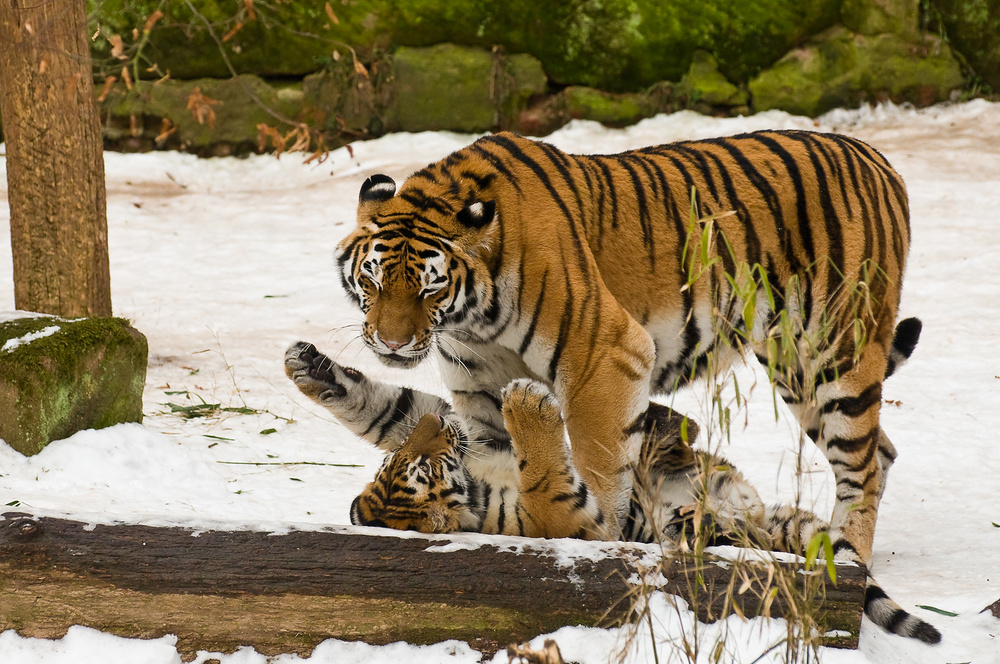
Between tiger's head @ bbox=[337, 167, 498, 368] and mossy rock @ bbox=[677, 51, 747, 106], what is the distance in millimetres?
8902

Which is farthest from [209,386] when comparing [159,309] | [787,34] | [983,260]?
[787,34]

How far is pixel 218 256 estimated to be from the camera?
8852mm

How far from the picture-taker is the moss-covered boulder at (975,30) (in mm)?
11672

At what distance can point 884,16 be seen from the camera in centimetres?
1170

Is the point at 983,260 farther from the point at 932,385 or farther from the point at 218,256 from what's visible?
the point at 218,256

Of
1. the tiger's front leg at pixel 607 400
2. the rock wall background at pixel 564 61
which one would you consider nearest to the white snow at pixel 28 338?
the tiger's front leg at pixel 607 400

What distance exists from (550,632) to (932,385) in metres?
4.35

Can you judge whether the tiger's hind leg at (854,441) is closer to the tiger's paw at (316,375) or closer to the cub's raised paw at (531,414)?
the cub's raised paw at (531,414)

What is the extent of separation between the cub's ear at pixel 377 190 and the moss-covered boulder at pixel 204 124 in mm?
8133

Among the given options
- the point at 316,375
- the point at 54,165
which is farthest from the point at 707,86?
the point at 316,375

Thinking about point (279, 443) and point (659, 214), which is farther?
point (279, 443)

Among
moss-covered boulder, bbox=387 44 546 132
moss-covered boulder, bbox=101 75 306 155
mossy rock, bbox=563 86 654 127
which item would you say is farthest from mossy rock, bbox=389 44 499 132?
moss-covered boulder, bbox=101 75 306 155

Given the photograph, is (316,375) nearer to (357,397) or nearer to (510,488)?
(357,397)

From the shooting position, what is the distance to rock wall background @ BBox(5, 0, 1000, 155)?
11445mm
